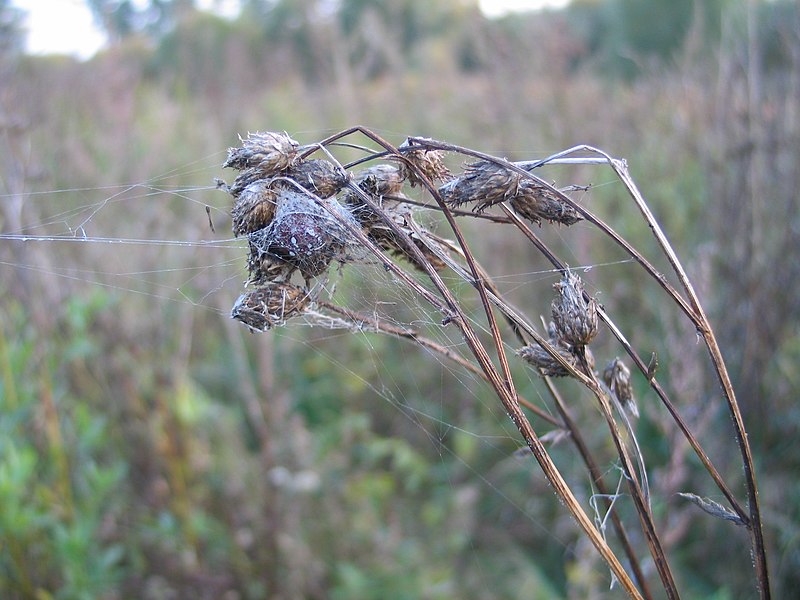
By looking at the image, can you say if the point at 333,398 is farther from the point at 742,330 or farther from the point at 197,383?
the point at 742,330

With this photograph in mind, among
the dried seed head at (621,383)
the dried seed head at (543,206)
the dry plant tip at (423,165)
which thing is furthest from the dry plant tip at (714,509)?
the dry plant tip at (423,165)

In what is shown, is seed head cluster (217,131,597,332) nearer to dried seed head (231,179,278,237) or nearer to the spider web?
dried seed head (231,179,278,237)

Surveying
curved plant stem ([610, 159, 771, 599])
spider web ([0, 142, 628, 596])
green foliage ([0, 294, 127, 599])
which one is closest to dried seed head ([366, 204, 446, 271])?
curved plant stem ([610, 159, 771, 599])

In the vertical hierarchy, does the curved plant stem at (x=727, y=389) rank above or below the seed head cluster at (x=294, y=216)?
below

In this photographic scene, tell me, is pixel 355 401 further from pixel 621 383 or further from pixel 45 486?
pixel 621 383

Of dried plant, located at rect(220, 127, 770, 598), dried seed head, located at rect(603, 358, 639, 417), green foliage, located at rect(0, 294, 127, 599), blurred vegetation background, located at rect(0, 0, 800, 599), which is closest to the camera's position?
dried plant, located at rect(220, 127, 770, 598)

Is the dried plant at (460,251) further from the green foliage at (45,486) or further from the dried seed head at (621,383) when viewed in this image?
the green foliage at (45,486)

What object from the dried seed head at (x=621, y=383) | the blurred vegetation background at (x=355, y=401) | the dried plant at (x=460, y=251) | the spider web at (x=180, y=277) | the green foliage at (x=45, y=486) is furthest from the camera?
the spider web at (x=180, y=277)
